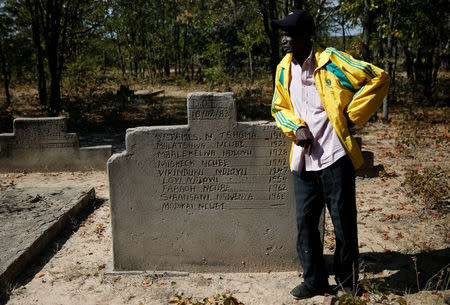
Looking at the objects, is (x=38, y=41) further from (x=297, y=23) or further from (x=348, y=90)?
(x=348, y=90)

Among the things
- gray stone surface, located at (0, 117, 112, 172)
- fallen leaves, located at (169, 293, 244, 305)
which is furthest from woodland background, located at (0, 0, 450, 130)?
fallen leaves, located at (169, 293, 244, 305)

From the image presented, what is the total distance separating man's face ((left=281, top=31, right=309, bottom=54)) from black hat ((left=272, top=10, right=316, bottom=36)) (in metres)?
0.04

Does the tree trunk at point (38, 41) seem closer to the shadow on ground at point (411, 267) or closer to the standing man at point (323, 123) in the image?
the standing man at point (323, 123)

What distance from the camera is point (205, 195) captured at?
399 cm

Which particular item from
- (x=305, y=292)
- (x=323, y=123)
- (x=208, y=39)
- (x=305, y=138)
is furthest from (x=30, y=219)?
(x=208, y=39)

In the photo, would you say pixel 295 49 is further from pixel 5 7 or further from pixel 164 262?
pixel 5 7

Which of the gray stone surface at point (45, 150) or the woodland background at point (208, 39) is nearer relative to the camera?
the gray stone surface at point (45, 150)

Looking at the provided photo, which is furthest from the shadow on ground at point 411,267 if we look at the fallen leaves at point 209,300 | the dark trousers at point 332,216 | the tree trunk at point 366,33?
the tree trunk at point 366,33

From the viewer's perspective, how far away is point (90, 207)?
6.31m

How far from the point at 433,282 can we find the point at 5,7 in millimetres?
17198

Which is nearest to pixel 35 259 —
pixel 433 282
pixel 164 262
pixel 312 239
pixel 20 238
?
pixel 20 238

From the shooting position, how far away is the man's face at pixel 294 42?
9.99 ft

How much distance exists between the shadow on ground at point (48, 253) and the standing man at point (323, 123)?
3000 millimetres

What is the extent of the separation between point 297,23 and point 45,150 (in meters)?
7.05
